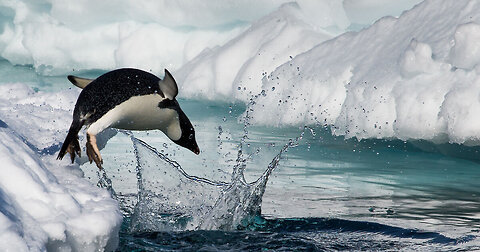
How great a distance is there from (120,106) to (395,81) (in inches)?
200

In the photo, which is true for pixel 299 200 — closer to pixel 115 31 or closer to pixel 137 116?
pixel 137 116

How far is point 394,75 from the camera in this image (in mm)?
8281

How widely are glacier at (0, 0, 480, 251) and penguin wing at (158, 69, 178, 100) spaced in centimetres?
71

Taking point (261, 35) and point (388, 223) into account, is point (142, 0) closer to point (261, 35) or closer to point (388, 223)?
point (261, 35)

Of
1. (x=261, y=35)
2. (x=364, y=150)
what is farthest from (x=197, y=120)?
(x=364, y=150)

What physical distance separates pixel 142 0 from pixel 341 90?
34.3ft

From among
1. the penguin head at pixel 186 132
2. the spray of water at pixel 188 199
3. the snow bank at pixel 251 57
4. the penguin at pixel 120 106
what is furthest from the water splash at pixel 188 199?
the snow bank at pixel 251 57

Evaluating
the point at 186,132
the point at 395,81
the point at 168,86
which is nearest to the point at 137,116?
the point at 168,86

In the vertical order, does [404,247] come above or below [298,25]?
below

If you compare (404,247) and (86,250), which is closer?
(86,250)

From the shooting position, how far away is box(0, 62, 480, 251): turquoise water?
3.97 m

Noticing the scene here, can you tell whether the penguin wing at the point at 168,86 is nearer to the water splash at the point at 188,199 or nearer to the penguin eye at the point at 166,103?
the penguin eye at the point at 166,103

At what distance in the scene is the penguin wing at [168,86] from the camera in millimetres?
4082

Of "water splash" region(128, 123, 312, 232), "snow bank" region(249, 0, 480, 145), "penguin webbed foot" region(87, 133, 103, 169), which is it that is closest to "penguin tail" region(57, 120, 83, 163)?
"penguin webbed foot" region(87, 133, 103, 169)
